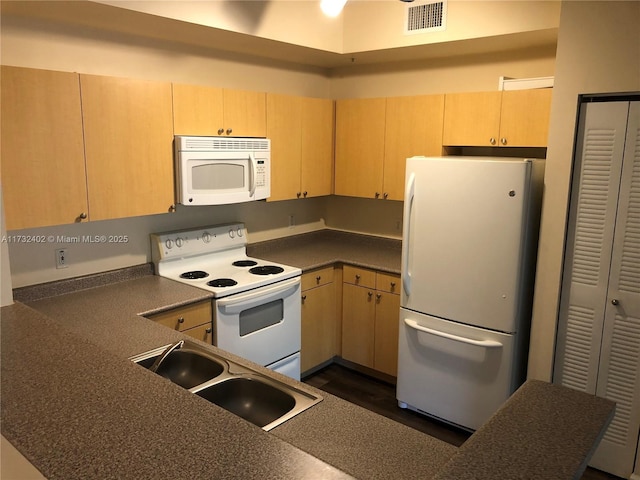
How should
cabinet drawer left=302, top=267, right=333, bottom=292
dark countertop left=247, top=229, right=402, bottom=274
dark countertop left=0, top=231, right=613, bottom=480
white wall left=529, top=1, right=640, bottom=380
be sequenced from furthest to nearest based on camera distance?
dark countertop left=247, top=229, right=402, bottom=274 < cabinet drawer left=302, top=267, right=333, bottom=292 < white wall left=529, top=1, right=640, bottom=380 < dark countertop left=0, top=231, right=613, bottom=480

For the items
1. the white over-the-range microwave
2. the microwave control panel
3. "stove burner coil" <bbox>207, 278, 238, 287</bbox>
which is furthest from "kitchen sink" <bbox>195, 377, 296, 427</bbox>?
the microwave control panel

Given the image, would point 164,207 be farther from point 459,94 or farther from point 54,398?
point 459,94

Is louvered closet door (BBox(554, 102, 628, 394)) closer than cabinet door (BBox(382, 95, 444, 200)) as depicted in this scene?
Yes

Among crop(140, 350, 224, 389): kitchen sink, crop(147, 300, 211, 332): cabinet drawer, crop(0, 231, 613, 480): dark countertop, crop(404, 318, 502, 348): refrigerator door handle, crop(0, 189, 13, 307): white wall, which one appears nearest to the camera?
crop(0, 231, 613, 480): dark countertop

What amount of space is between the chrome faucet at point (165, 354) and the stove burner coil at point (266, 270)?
1237 millimetres

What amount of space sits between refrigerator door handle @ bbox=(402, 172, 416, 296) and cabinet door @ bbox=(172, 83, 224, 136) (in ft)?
4.05

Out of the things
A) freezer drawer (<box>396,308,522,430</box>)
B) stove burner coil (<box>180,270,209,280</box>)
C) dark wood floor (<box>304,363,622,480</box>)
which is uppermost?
stove burner coil (<box>180,270,209,280</box>)

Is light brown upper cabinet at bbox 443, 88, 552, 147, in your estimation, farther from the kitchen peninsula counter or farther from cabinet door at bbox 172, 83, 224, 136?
the kitchen peninsula counter

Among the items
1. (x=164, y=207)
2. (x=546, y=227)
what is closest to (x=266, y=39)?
(x=164, y=207)

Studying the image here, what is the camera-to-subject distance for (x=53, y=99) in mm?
2361

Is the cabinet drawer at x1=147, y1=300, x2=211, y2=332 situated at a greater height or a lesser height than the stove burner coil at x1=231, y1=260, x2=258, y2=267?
lesser

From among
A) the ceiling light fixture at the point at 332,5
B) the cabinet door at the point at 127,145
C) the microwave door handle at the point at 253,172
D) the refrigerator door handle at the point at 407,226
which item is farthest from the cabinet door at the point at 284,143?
the ceiling light fixture at the point at 332,5

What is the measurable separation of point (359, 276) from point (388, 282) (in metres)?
0.25

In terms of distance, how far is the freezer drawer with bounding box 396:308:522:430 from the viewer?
2.94 meters
